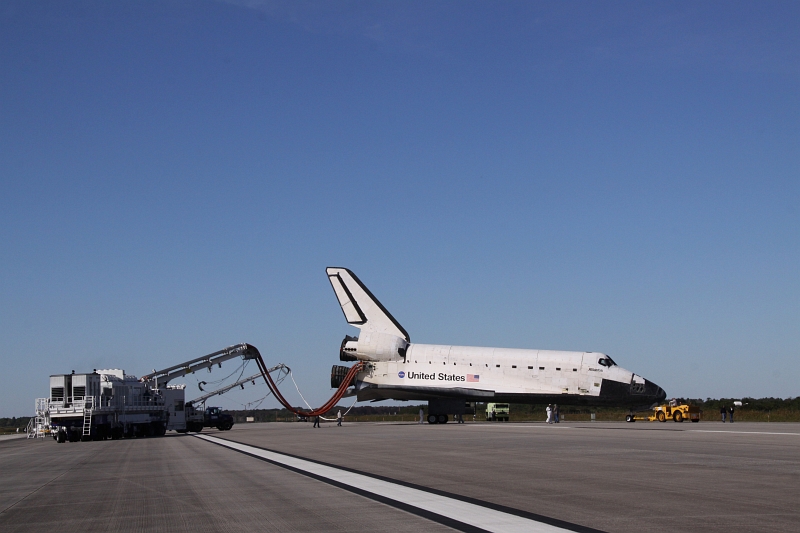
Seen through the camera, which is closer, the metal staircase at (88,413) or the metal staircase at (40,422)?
the metal staircase at (88,413)

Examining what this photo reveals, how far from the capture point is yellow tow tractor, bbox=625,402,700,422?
44.9 meters

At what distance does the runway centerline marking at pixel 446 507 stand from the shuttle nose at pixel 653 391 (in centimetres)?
3590

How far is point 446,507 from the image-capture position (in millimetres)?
8734

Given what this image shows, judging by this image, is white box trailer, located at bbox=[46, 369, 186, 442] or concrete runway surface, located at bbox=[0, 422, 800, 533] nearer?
concrete runway surface, located at bbox=[0, 422, 800, 533]

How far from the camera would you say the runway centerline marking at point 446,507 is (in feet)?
23.9

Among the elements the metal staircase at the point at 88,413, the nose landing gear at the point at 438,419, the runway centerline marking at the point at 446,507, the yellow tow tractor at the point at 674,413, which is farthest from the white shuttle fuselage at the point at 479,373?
the runway centerline marking at the point at 446,507

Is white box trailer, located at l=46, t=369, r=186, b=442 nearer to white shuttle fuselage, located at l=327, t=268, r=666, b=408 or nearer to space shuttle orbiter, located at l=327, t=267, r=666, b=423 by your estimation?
space shuttle orbiter, located at l=327, t=267, r=666, b=423

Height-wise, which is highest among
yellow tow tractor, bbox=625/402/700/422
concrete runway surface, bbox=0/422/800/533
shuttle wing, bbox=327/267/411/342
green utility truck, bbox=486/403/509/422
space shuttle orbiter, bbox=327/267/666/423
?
shuttle wing, bbox=327/267/411/342

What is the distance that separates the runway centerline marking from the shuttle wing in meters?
40.8

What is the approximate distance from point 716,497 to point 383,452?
38.1 feet

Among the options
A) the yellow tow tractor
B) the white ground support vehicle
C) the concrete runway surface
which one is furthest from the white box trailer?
the yellow tow tractor

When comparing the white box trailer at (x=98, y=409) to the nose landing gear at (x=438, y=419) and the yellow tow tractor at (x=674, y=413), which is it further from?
the yellow tow tractor at (x=674, y=413)

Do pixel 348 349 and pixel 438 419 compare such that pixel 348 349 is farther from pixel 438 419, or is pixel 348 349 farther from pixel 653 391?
pixel 653 391

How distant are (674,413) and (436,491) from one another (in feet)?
128
